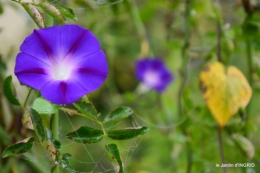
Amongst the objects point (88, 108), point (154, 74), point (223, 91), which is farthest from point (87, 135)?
point (154, 74)

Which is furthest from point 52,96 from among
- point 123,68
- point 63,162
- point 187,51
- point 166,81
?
point 123,68

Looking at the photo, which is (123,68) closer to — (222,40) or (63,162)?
(222,40)

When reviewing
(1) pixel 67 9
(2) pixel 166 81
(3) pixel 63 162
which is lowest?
(2) pixel 166 81

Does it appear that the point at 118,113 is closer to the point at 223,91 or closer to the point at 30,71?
the point at 30,71

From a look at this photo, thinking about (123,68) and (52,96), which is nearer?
(52,96)

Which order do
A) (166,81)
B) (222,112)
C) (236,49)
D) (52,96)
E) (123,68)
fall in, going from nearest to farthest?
(52,96) → (222,112) → (236,49) → (166,81) → (123,68)

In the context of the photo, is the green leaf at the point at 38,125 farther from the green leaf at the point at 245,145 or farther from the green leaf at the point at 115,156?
the green leaf at the point at 245,145

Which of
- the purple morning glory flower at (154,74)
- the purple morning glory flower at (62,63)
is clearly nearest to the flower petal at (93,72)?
Result: the purple morning glory flower at (62,63)
